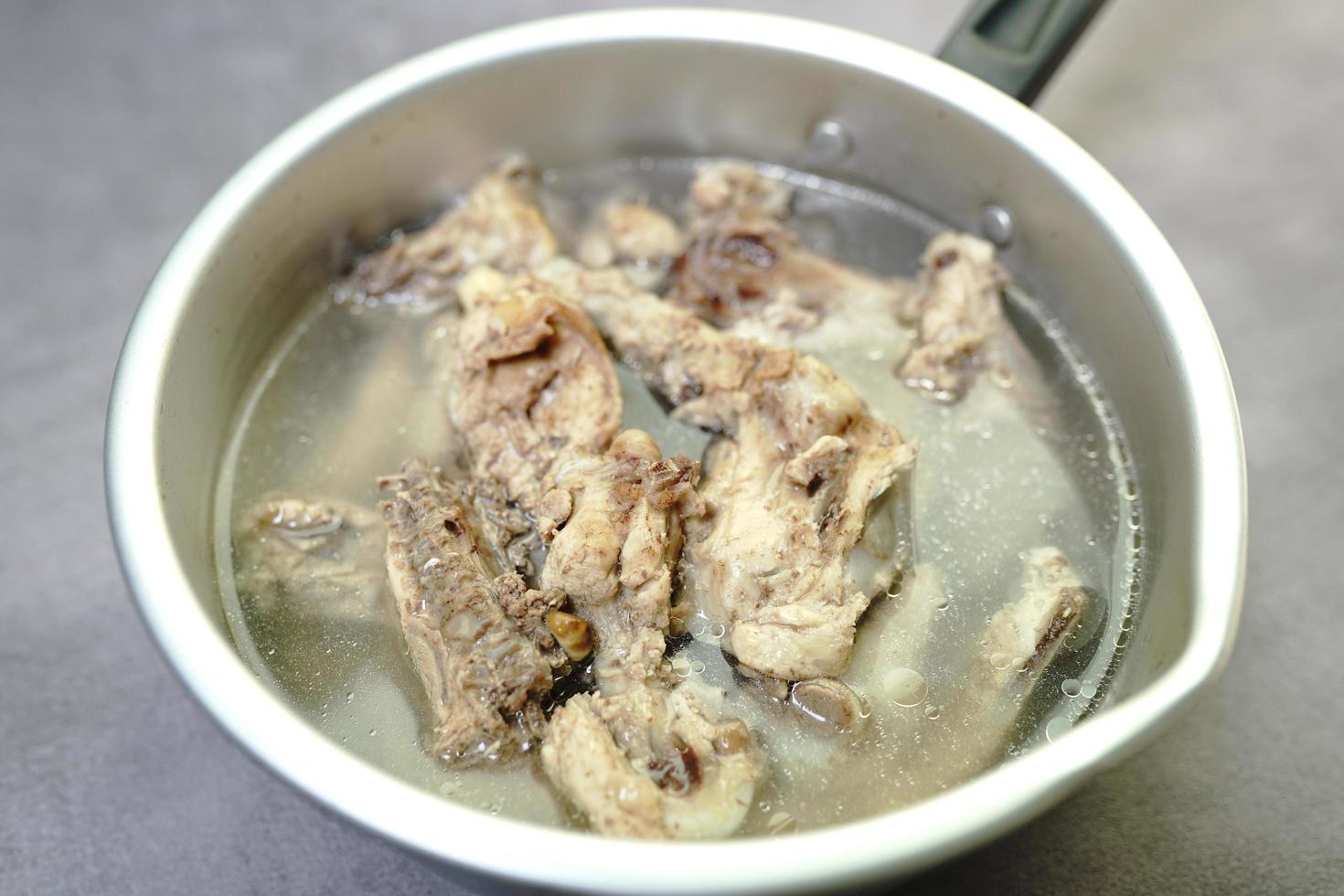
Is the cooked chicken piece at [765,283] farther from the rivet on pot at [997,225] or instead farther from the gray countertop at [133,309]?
the gray countertop at [133,309]

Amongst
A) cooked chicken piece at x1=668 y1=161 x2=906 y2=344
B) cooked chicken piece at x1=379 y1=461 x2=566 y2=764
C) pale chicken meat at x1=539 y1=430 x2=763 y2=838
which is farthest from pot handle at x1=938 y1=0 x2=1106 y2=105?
cooked chicken piece at x1=379 y1=461 x2=566 y2=764

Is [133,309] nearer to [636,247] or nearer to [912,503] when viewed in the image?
[636,247]

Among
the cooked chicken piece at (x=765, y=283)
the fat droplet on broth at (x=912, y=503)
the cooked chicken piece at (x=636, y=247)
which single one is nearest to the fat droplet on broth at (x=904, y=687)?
the fat droplet on broth at (x=912, y=503)

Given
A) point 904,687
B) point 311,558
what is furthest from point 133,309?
point 904,687

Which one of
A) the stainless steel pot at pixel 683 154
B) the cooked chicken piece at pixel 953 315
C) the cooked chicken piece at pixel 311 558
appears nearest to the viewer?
the stainless steel pot at pixel 683 154

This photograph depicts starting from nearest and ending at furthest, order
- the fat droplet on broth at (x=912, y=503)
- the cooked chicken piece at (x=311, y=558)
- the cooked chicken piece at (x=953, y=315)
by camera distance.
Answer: the fat droplet on broth at (x=912, y=503), the cooked chicken piece at (x=311, y=558), the cooked chicken piece at (x=953, y=315)

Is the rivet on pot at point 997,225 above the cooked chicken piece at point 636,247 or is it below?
above

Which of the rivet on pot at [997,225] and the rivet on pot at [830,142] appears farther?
the rivet on pot at [830,142]
